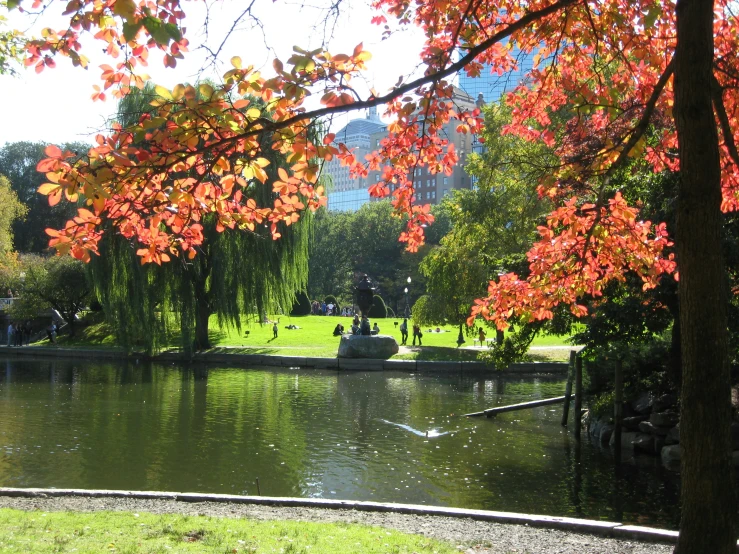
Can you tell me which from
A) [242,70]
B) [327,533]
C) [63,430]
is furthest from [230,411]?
[242,70]

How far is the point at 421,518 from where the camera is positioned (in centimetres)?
774

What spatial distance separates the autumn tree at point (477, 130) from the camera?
4.12 meters

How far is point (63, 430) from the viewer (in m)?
14.7

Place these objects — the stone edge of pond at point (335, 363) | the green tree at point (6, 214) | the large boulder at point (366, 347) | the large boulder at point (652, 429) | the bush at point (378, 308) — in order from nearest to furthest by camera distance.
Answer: the large boulder at point (652, 429)
the stone edge of pond at point (335, 363)
the large boulder at point (366, 347)
the green tree at point (6, 214)
the bush at point (378, 308)

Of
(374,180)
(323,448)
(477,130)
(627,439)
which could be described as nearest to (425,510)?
(477,130)

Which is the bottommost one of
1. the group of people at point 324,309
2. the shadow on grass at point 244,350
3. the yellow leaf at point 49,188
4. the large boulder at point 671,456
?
the large boulder at point 671,456

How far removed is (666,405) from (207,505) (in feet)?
31.3

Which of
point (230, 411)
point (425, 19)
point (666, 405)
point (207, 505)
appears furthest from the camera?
point (230, 411)

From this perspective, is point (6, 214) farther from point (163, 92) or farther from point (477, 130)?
point (163, 92)

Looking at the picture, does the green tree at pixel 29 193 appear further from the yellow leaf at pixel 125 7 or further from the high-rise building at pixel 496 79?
the yellow leaf at pixel 125 7

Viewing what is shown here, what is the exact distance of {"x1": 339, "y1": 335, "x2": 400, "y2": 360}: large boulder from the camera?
2855 cm

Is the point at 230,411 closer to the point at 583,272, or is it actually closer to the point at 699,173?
the point at 583,272

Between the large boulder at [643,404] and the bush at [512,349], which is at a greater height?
the bush at [512,349]

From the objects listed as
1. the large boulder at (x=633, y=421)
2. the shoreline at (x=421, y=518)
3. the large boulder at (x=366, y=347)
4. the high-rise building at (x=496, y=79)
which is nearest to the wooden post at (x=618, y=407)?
the large boulder at (x=633, y=421)
